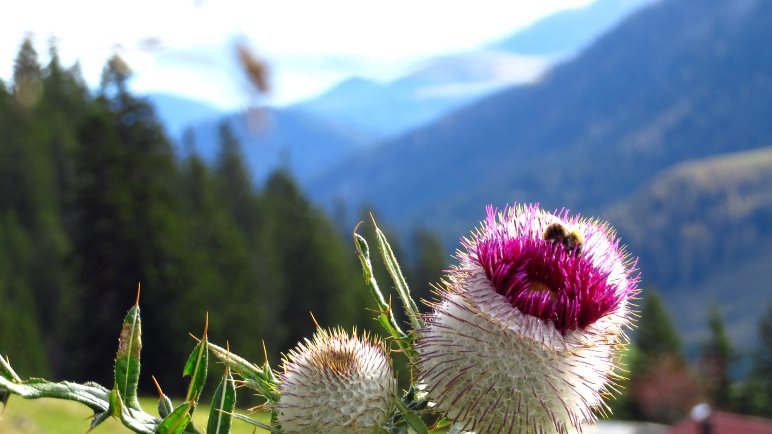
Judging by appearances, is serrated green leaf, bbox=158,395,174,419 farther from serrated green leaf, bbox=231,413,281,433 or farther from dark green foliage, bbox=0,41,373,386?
dark green foliage, bbox=0,41,373,386

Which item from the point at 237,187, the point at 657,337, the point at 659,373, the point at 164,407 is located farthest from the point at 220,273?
the point at 164,407

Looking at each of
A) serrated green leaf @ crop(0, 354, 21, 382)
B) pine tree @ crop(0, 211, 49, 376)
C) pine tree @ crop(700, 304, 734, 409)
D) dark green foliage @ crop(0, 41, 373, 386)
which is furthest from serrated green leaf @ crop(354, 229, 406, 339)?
pine tree @ crop(700, 304, 734, 409)

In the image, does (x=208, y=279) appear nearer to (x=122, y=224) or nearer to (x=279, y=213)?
(x=122, y=224)

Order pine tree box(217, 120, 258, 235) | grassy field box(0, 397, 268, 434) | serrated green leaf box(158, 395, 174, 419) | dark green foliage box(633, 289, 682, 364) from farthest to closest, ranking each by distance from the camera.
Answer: pine tree box(217, 120, 258, 235)
dark green foliage box(633, 289, 682, 364)
grassy field box(0, 397, 268, 434)
serrated green leaf box(158, 395, 174, 419)

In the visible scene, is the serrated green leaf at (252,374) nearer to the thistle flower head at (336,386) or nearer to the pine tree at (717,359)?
the thistle flower head at (336,386)

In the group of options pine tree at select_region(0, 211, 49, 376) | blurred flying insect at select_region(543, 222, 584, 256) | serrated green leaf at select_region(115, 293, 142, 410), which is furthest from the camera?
pine tree at select_region(0, 211, 49, 376)

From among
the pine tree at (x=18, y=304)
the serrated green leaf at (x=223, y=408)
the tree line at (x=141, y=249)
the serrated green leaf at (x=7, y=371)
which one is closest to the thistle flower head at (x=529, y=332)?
the serrated green leaf at (x=223, y=408)

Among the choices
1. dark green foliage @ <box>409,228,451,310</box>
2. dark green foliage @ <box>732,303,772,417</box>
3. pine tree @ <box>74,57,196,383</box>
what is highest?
pine tree @ <box>74,57,196,383</box>
